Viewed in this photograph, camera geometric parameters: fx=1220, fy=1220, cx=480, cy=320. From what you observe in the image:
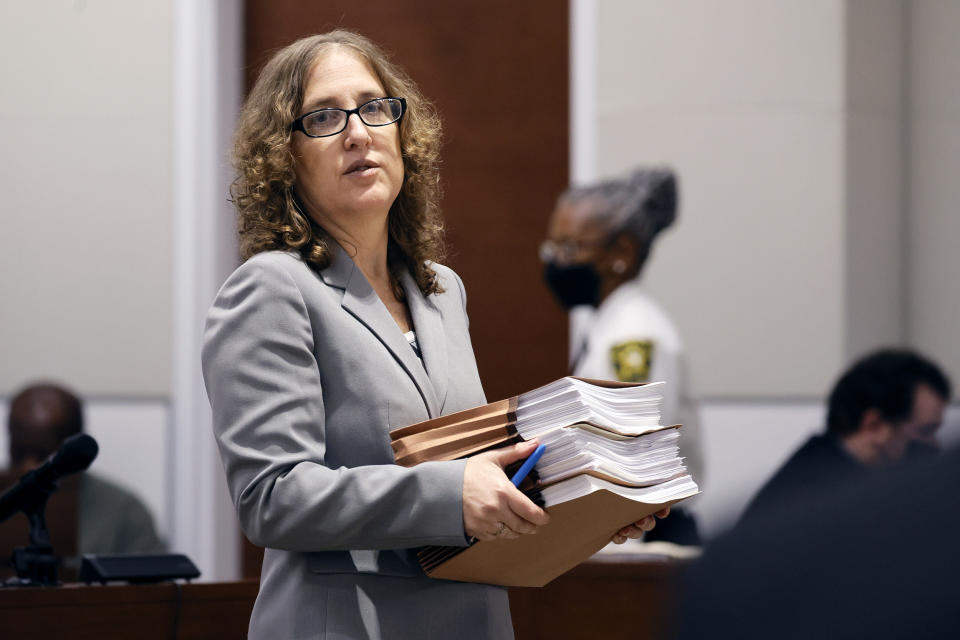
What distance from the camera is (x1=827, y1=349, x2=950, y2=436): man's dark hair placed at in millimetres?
3078

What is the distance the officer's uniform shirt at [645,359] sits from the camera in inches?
138

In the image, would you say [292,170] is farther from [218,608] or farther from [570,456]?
[218,608]

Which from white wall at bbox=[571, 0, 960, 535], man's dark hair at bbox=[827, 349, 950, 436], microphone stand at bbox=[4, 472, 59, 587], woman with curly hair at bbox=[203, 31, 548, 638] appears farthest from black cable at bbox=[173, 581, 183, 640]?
white wall at bbox=[571, 0, 960, 535]

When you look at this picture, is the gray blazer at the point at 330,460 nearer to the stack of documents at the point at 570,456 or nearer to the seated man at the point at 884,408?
the stack of documents at the point at 570,456

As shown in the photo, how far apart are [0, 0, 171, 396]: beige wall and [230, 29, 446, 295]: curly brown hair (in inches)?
130

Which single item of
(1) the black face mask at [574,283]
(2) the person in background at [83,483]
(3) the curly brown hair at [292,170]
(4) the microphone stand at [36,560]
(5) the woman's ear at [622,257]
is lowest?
(2) the person in background at [83,483]

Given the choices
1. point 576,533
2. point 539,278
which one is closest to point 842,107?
point 539,278

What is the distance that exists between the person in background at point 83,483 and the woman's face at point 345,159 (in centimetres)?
231

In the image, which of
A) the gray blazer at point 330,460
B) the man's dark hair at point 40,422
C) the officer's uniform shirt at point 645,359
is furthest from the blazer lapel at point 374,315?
the man's dark hair at point 40,422

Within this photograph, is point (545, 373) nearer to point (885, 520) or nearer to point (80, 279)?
point (80, 279)

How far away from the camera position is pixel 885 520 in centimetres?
31

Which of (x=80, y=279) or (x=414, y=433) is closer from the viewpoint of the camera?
(x=414, y=433)

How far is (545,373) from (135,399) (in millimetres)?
1617

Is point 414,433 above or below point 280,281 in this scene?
below
